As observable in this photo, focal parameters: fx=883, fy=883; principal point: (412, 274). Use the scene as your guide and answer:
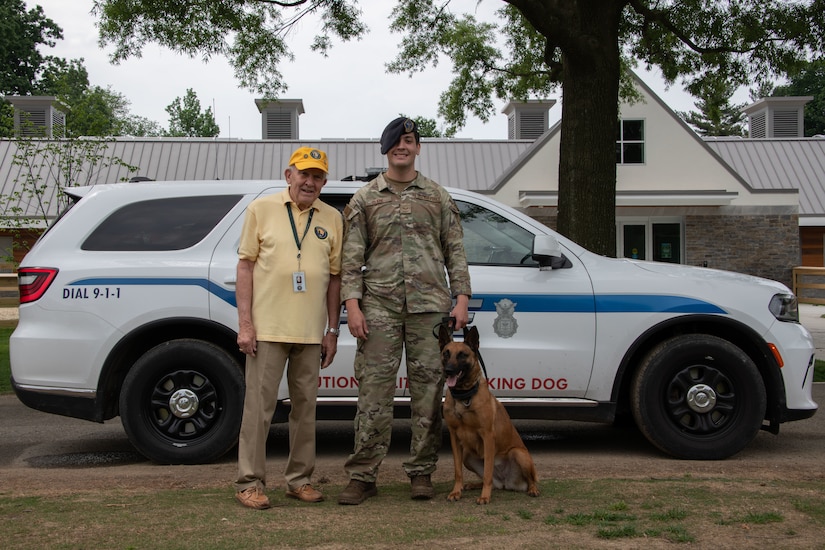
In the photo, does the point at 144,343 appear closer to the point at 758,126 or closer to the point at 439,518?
the point at 439,518

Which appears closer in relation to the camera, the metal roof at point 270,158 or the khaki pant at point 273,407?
the khaki pant at point 273,407

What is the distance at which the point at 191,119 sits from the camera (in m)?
65.2

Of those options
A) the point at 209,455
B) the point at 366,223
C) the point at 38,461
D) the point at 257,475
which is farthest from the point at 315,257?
the point at 38,461

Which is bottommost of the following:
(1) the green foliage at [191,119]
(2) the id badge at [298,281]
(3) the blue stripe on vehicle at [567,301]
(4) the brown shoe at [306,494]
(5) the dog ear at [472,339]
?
(4) the brown shoe at [306,494]

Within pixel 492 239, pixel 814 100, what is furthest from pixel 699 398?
pixel 814 100

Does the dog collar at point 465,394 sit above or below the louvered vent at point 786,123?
below

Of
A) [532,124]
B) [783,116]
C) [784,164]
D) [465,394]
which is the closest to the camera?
[465,394]

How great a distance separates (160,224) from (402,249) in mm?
2152

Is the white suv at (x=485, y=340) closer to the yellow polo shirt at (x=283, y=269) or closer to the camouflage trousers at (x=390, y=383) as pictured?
the camouflage trousers at (x=390, y=383)

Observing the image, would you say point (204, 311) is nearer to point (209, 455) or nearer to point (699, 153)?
point (209, 455)

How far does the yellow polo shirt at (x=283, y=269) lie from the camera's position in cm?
461

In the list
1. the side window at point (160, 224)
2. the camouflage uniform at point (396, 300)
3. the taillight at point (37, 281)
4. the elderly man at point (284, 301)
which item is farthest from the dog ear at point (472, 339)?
the taillight at point (37, 281)

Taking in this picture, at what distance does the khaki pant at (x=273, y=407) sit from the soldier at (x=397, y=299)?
25 centimetres

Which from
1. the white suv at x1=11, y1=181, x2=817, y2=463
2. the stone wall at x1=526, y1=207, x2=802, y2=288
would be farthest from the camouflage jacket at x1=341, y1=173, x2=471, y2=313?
the stone wall at x1=526, y1=207, x2=802, y2=288
